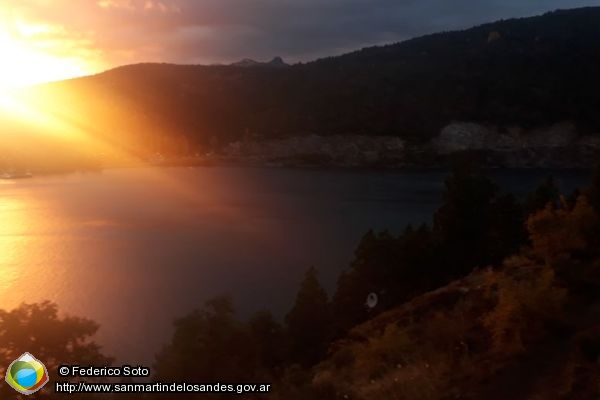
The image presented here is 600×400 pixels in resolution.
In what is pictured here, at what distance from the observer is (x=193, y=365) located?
11.2 meters

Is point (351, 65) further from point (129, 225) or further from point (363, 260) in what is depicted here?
point (363, 260)

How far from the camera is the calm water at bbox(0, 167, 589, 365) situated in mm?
27172

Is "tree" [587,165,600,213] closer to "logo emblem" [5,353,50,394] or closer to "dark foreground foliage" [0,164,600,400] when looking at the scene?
"dark foreground foliage" [0,164,600,400]

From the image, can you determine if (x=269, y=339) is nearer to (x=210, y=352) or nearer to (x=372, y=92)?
(x=210, y=352)

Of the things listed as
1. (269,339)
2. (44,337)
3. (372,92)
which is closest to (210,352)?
(44,337)

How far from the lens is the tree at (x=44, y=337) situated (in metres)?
7.66

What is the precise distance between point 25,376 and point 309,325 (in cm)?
1075

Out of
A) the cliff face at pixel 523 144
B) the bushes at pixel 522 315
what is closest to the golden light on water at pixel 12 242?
the bushes at pixel 522 315

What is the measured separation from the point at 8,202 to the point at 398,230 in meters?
39.2

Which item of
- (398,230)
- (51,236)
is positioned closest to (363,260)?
(398,230)

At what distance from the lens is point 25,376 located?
7.28 meters

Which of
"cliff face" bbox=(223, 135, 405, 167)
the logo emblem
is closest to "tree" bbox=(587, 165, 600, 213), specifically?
the logo emblem

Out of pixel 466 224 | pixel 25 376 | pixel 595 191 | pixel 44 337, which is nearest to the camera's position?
pixel 25 376

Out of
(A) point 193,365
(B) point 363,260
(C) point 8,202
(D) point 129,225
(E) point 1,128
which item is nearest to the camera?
(A) point 193,365
